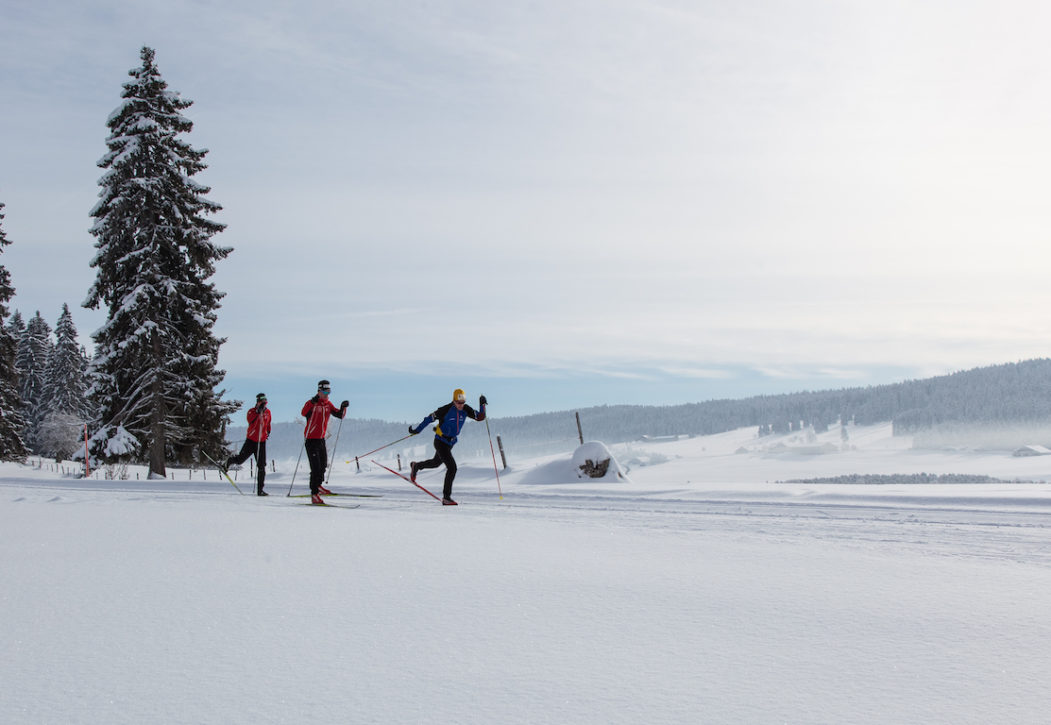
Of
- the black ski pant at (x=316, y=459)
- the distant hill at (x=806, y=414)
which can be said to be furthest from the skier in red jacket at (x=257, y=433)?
the distant hill at (x=806, y=414)

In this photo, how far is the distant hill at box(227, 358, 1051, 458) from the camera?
83000mm

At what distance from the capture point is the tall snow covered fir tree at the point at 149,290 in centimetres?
2173

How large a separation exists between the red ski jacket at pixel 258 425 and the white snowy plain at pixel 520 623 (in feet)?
21.7

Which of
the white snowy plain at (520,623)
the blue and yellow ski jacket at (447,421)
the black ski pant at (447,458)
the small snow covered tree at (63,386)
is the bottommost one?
the white snowy plain at (520,623)

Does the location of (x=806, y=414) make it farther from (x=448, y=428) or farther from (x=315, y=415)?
(x=315, y=415)

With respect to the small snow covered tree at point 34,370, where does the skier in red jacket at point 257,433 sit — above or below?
below

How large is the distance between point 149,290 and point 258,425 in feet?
31.3

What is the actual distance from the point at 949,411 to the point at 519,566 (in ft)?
311

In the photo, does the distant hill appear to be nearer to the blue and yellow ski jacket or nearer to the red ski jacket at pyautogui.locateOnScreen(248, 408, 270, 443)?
the red ski jacket at pyautogui.locateOnScreen(248, 408, 270, 443)

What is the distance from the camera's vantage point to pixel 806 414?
121938 mm

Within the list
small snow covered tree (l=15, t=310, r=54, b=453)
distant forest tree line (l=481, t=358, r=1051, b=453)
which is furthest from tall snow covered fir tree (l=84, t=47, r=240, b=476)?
distant forest tree line (l=481, t=358, r=1051, b=453)

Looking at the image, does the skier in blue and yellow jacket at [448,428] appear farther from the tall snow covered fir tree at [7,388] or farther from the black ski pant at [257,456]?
the tall snow covered fir tree at [7,388]

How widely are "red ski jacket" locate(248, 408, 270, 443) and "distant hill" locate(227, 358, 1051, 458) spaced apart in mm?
33928

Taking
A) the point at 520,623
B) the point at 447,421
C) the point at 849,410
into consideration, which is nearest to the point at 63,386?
the point at 447,421
